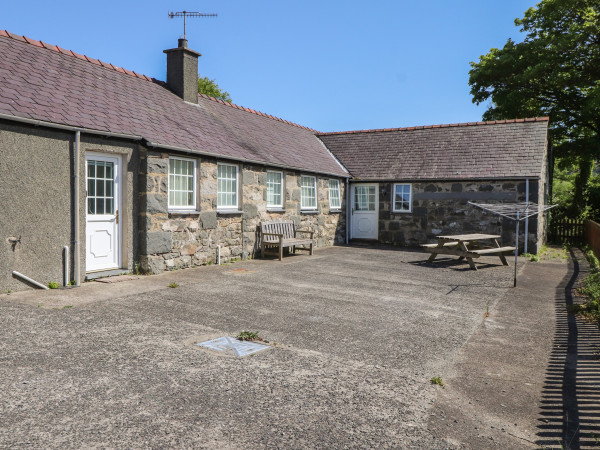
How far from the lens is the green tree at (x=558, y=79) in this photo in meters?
22.4

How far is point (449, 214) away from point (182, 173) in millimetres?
9696

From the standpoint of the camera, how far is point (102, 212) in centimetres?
902

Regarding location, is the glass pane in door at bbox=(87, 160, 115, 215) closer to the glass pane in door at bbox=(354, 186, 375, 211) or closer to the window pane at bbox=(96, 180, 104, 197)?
the window pane at bbox=(96, 180, 104, 197)

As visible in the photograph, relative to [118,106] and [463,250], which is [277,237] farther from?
[118,106]

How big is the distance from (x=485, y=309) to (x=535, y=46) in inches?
841

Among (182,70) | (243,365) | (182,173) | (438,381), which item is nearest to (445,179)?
(182,70)

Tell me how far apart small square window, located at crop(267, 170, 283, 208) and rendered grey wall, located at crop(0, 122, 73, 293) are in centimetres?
653

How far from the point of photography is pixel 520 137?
16812 millimetres

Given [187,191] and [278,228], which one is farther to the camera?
[278,228]

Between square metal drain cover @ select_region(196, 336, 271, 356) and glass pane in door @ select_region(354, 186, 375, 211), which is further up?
glass pane in door @ select_region(354, 186, 375, 211)

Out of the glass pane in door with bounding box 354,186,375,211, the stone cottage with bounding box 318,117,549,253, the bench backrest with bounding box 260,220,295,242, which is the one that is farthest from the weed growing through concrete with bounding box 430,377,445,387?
the glass pane in door with bounding box 354,186,375,211

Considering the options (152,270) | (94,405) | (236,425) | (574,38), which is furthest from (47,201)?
(574,38)

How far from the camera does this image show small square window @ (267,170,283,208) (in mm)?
13970

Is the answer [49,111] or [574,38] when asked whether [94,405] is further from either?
[574,38]
